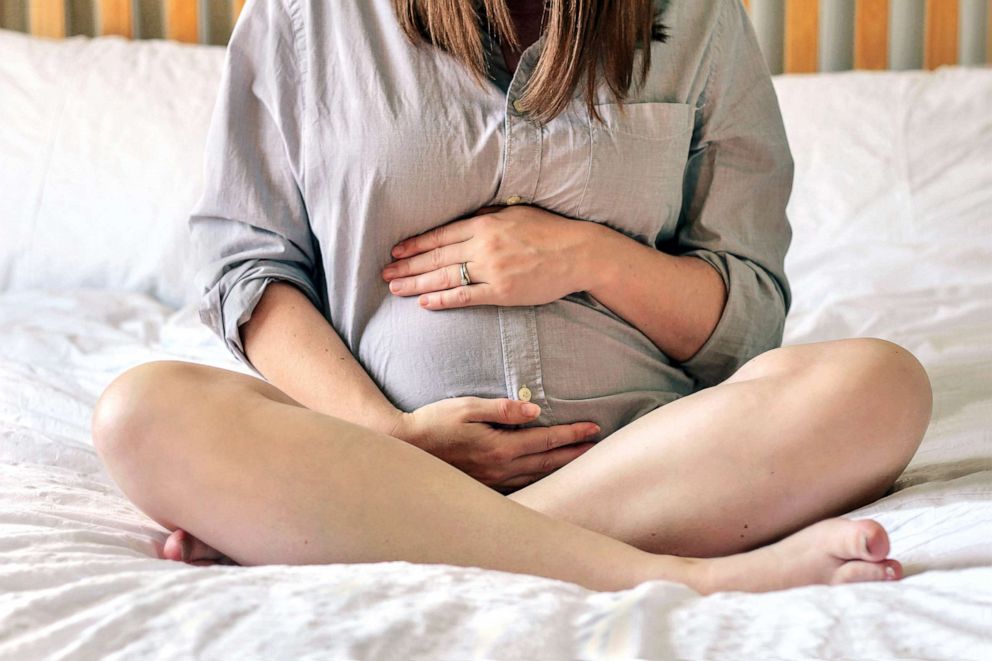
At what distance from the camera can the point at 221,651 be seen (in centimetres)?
51

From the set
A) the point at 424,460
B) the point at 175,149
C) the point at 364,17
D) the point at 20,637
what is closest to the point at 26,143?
the point at 175,149

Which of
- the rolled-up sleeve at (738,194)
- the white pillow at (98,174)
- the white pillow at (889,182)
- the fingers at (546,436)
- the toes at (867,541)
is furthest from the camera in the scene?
the white pillow at (98,174)

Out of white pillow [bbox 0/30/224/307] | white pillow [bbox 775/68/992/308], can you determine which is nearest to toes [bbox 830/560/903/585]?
white pillow [bbox 775/68/992/308]

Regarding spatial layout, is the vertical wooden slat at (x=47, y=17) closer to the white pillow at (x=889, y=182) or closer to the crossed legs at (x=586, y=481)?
the white pillow at (x=889, y=182)

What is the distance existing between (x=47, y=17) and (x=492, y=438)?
5.17ft

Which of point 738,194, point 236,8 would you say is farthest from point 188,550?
point 236,8

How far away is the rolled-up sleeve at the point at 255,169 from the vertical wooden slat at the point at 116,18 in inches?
46.3

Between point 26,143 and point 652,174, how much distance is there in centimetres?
115

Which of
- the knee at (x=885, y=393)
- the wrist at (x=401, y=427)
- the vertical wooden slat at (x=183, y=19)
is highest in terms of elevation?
the vertical wooden slat at (x=183, y=19)

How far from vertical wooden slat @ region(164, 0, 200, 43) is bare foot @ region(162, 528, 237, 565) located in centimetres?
150

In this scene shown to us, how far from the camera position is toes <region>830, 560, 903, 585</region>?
25.8 inches

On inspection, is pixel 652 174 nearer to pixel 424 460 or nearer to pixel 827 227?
pixel 424 460

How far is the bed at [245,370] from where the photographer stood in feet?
1.76

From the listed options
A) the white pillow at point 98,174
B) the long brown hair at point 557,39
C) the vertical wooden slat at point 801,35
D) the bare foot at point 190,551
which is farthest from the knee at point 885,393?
the vertical wooden slat at point 801,35
